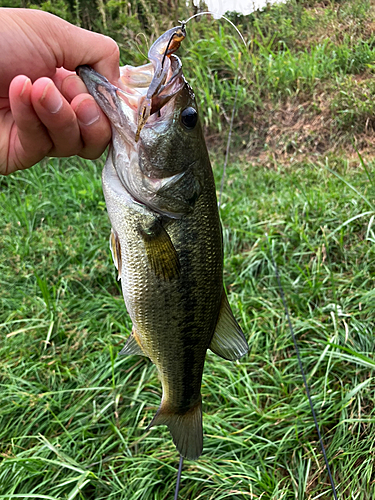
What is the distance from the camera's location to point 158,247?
124 centimetres

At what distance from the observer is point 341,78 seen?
16.9ft

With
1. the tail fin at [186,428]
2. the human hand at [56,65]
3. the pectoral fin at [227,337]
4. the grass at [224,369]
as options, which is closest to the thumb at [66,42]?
the human hand at [56,65]

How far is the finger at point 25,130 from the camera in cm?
113

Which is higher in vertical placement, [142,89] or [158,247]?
[142,89]

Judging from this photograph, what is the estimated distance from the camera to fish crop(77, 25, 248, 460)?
1.20m

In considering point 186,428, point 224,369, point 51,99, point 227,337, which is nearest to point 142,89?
point 51,99

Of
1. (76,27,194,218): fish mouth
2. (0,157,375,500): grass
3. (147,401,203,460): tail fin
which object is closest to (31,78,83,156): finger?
(76,27,194,218): fish mouth

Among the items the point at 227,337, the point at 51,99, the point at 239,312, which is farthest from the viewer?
the point at 239,312

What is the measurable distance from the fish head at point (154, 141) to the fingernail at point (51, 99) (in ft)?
0.35

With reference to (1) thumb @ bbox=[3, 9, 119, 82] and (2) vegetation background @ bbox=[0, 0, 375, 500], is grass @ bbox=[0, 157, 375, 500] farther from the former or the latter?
(1) thumb @ bbox=[3, 9, 119, 82]

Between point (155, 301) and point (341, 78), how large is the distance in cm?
493

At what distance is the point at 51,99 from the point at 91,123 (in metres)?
0.15

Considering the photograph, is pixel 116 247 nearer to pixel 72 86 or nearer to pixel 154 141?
pixel 154 141

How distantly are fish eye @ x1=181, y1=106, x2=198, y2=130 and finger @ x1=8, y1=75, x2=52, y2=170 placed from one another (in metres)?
0.44
